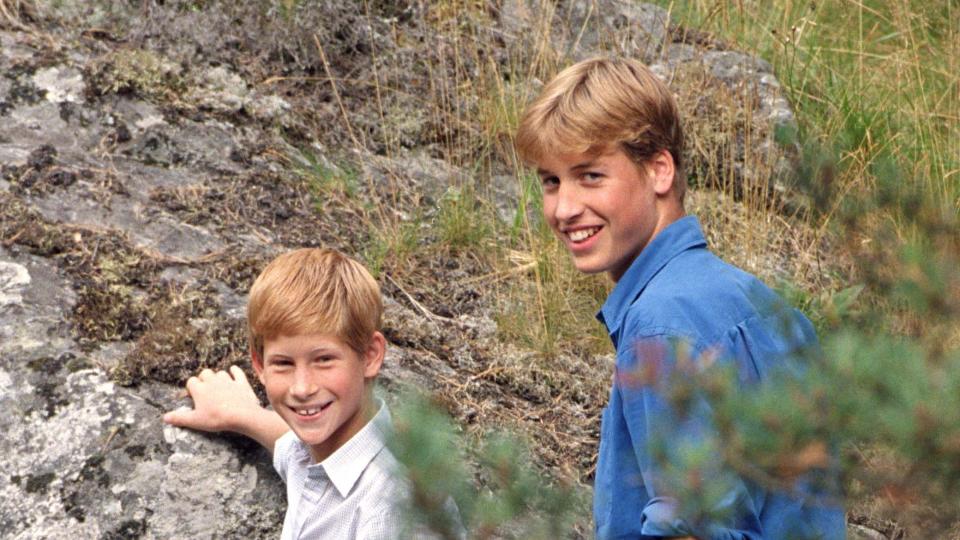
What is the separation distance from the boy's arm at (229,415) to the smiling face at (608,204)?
901 millimetres

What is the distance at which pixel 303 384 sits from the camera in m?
2.92

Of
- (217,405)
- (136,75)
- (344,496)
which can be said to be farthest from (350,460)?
(136,75)

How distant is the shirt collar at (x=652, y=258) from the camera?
2.74 m

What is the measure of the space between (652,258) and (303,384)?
0.83 meters

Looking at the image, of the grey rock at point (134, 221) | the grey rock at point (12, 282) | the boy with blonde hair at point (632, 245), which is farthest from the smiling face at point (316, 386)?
the grey rock at point (134, 221)

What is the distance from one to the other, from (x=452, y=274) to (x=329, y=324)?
1561mm

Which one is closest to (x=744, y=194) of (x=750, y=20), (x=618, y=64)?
(x=750, y=20)

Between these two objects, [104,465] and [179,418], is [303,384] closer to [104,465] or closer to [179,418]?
[179,418]

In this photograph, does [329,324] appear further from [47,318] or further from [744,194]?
[744,194]

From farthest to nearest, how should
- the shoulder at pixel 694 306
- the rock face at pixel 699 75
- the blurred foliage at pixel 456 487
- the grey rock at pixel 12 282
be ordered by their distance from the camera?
the rock face at pixel 699 75 → the grey rock at pixel 12 282 → the shoulder at pixel 694 306 → the blurred foliage at pixel 456 487

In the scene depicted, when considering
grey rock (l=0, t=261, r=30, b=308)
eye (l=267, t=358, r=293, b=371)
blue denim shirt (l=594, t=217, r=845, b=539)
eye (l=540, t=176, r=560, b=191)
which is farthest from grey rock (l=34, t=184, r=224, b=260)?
blue denim shirt (l=594, t=217, r=845, b=539)

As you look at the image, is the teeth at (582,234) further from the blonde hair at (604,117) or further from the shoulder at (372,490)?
the shoulder at (372,490)

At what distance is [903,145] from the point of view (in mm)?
5344

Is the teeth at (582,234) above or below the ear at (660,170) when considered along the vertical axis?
below
